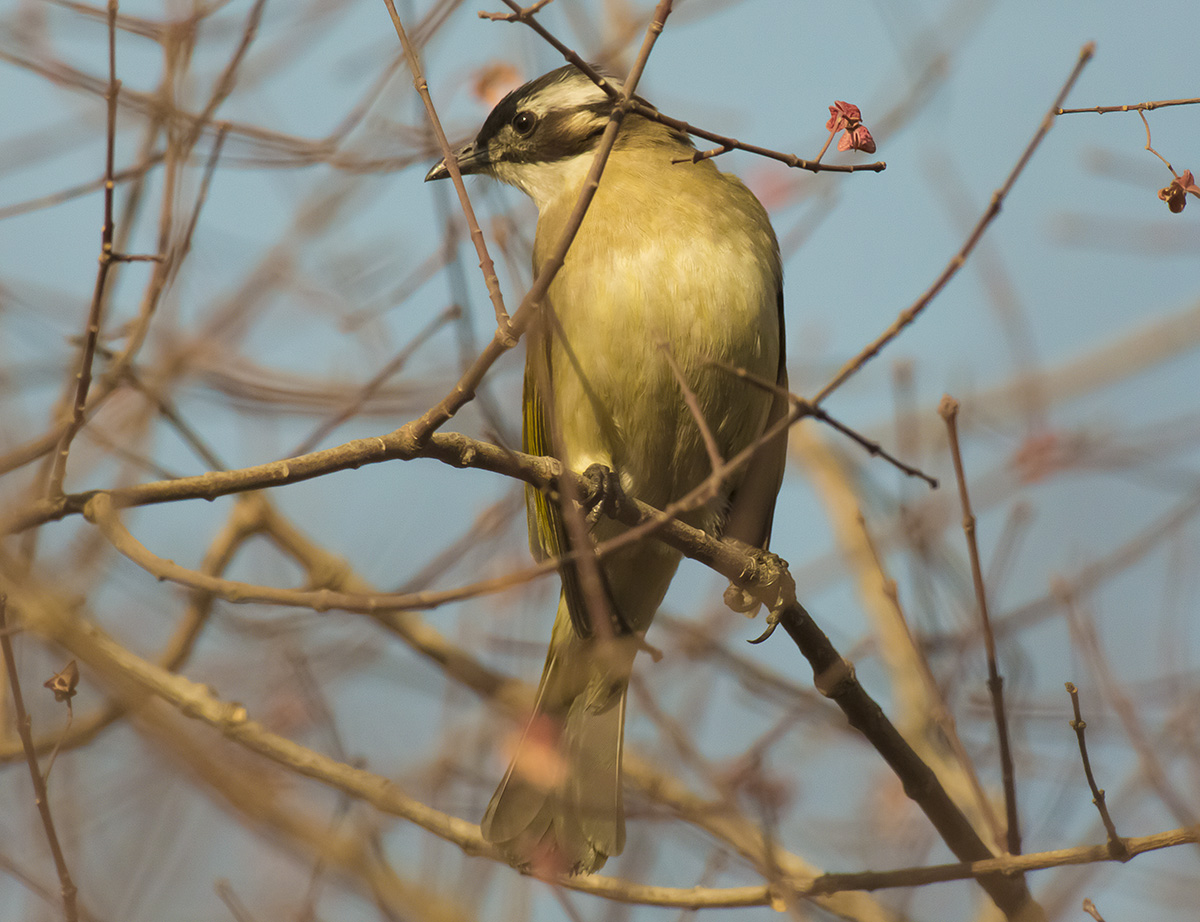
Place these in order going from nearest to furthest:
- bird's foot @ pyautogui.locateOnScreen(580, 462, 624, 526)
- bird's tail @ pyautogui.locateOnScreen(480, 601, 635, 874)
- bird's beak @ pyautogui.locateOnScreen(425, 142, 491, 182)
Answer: bird's foot @ pyautogui.locateOnScreen(580, 462, 624, 526) → bird's tail @ pyautogui.locateOnScreen(480, 601, 635, 874) → bird's beak @ pyautogui.locateOnScreen(425, 142, 491, 182)

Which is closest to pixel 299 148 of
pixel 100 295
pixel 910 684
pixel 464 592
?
pixel 100 295

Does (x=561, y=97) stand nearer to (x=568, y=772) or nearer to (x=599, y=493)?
(x=599, y=493)

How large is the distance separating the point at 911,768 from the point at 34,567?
2492 mm

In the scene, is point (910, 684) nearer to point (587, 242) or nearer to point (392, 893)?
point (587, 242)

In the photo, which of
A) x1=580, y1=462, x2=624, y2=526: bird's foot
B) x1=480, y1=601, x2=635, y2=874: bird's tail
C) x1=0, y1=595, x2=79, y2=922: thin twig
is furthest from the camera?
x1=480, y1=601, x2=635, y2=874: bird's tail

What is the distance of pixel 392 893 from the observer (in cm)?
273

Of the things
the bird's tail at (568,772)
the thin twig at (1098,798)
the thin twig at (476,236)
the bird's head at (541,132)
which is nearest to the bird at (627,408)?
the bird's tail at (568,772)

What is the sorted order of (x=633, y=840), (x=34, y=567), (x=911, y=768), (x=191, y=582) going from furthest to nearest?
(x=633, y=840)
(x=34, y=567)
(x=911, y=768)
(x=191, y=582)

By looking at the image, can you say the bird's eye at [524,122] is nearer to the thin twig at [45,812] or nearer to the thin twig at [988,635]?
the thin twig at [988,635]

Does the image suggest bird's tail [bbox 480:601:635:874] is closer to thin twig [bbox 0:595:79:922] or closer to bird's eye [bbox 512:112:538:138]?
thin twig [bbox 0:595:79:922]

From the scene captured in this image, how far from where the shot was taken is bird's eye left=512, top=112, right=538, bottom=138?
458cm

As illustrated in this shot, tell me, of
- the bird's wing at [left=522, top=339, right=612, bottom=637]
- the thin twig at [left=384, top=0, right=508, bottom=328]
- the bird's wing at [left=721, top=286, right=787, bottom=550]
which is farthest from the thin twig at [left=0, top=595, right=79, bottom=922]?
the bird's wing at [left=721, top=286, right=787, bottom=550]

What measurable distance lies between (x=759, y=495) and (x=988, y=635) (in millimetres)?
1804

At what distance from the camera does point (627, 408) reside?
3717 mm
